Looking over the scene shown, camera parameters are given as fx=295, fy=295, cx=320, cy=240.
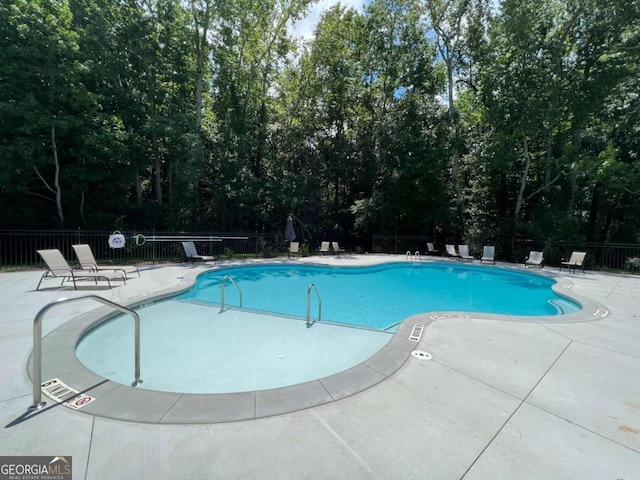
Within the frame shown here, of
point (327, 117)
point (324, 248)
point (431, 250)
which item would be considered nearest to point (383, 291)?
point (324, 248)

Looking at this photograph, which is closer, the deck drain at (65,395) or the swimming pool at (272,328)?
the deck drain at (65,395)

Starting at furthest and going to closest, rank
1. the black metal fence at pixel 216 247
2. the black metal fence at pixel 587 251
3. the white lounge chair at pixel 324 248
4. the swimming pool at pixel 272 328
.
Answer: the white lounge chair at pixel 324 248 < the black metal fence at pixel 587 251 < the black metal fence at pixel 216 247 < the swimming pool at pixel 272 328

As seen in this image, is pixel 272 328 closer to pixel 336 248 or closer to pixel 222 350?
pixel 222 350

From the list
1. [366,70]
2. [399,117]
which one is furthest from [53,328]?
[366,70]

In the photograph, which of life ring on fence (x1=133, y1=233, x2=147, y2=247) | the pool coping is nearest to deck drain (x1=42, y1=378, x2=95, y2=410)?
the pool coping

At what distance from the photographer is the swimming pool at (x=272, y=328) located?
352cm

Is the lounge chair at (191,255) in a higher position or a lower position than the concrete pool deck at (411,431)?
higher

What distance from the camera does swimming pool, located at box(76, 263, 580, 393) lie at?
3.52 meters

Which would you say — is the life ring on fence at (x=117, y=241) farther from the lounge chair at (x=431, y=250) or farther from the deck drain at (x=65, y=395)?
the lounge chair at (x=431, y=250)

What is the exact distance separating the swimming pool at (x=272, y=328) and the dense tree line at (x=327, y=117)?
25.4 feet

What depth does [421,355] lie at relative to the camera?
11.6 ft

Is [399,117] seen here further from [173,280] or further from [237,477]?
[237,477]
